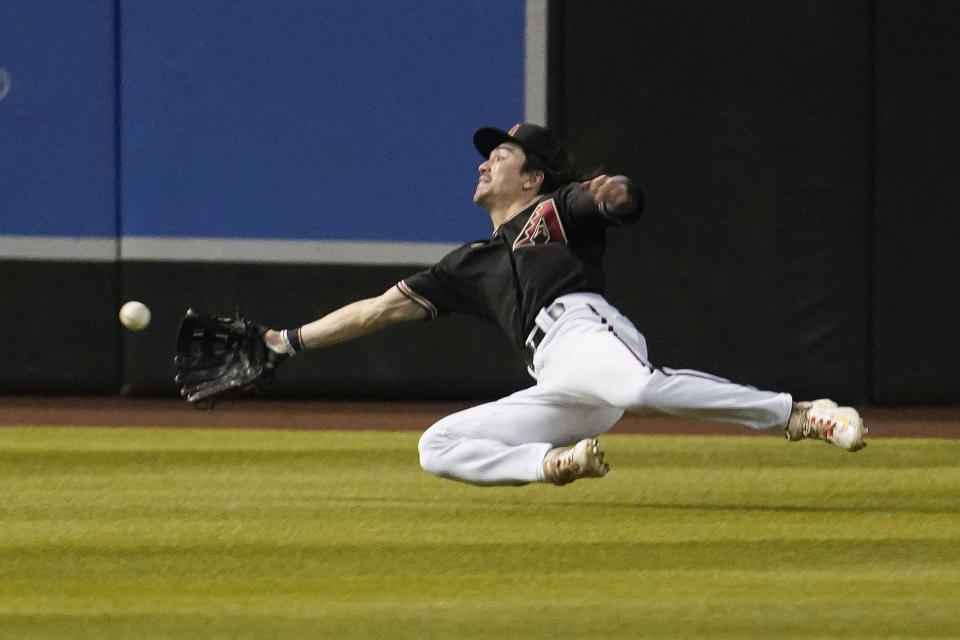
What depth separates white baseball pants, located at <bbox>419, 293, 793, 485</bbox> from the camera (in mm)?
4727

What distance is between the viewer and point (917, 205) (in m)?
9.33

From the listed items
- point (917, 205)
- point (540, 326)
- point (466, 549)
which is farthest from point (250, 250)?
point (466, 549)

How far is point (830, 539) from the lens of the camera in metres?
4.53

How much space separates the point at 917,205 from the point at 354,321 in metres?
4.88

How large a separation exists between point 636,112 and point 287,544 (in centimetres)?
539

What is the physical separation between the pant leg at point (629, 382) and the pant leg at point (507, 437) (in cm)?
10

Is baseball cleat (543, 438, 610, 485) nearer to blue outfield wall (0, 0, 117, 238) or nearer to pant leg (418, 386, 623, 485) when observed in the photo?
pant leg (418, 386, 623, 485)

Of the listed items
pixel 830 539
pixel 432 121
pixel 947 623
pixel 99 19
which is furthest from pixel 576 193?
pixel 99 19

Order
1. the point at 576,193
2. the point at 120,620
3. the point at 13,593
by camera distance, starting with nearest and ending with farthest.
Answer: the point at 120,620, the point at 13,593, the point at 576,193

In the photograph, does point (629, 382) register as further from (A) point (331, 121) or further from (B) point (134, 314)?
(A) point (331, 121)

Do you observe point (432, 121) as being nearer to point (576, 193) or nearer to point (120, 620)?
point (576, 193)

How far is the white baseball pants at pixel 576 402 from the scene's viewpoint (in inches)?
186

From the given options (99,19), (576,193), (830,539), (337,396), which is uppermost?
(99,19)

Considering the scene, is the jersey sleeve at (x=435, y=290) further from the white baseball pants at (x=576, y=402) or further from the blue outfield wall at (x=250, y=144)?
the blue outfield wall at (x=250, y=144)
